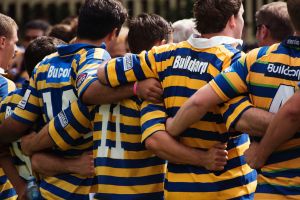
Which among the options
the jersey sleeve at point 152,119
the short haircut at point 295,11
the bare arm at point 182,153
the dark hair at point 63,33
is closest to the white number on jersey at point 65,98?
the jersey sleeve at point 152,119

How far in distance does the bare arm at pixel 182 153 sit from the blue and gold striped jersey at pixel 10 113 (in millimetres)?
1360

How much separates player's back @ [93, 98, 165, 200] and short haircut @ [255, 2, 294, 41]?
52.3 inches

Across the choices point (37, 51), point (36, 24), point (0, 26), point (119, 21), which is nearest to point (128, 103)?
point (119, 21)

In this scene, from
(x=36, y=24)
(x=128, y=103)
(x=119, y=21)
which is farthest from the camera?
(x=36, y=24)

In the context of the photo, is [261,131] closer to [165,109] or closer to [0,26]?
[165,109]

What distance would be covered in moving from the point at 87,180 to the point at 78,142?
24cm

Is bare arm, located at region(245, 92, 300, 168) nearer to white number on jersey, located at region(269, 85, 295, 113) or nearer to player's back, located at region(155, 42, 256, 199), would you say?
white number on jersey, located at region(269, 85, 295, 113)

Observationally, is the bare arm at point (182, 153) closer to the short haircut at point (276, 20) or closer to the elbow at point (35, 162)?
the elbow at point (35, 162)

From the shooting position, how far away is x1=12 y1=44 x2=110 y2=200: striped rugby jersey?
553cm

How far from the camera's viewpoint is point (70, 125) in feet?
18.0

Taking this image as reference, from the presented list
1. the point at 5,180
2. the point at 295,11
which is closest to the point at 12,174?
the point at 5,180

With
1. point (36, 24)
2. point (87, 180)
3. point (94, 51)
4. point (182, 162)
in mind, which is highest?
point (94, 51)

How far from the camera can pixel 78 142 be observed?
18.4 feet

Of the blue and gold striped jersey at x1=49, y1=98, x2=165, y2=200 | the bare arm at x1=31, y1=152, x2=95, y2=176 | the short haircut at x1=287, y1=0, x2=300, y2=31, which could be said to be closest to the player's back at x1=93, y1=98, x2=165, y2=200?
the blue and gold striped jersey at x1=49, y1=98, x2=165, y2=200
